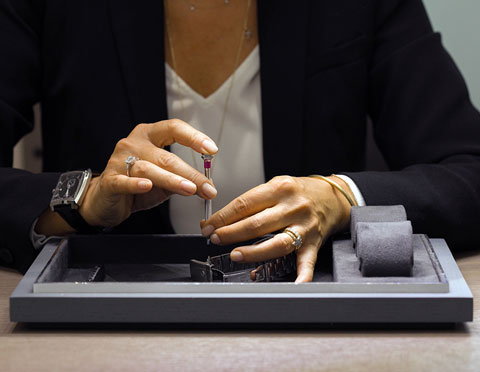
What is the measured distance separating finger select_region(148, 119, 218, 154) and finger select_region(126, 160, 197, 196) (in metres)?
0.05

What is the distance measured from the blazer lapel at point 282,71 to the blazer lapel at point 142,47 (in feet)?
0.62

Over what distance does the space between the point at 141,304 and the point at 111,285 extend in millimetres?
41

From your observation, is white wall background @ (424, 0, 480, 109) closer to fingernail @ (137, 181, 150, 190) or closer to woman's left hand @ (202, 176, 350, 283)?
woman's left hand @ (202, 176, 350, 283)

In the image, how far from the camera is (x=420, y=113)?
4.28 ft

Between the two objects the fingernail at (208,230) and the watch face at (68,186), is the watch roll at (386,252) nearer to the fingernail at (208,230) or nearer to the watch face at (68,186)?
the fingernail at (208,230)

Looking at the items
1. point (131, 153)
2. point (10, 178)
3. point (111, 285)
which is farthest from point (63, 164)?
point (111, 285)

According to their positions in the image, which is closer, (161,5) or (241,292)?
(241,292)

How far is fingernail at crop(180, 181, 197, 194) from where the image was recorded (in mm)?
922

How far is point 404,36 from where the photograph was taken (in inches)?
52.5

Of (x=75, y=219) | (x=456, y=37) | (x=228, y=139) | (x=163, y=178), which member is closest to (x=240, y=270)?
(x=163, y=178)

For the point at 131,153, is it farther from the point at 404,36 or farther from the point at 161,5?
the point at 404,36

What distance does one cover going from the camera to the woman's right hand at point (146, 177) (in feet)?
3.08

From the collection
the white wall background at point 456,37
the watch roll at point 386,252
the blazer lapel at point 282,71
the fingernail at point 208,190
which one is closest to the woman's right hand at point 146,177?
the fingernail at point 208,190

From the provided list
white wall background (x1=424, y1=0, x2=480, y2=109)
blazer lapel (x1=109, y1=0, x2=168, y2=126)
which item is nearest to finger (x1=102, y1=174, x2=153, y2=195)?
blazer lapel (x1=109, y1=0, x2=168, y2=126)
